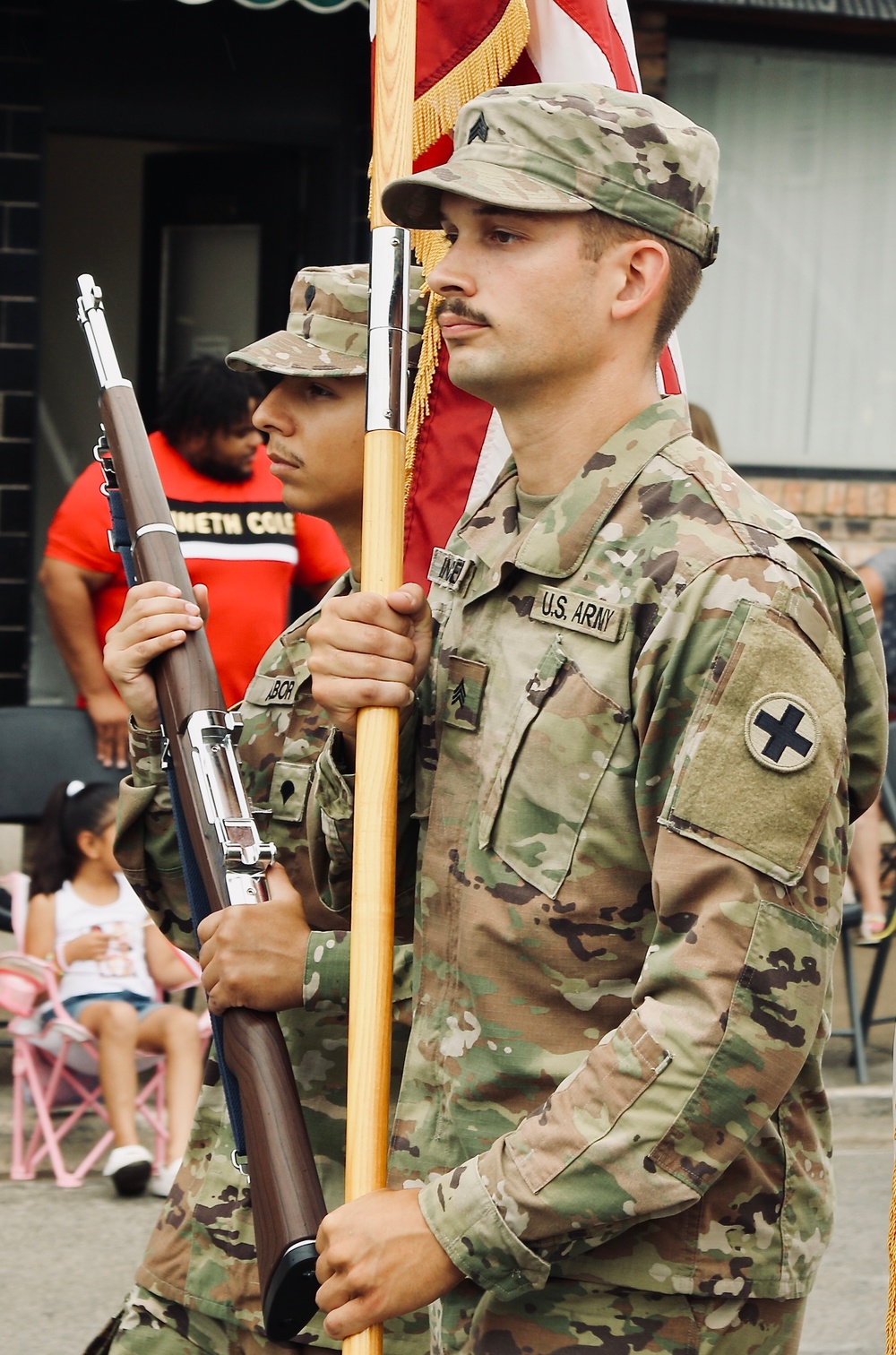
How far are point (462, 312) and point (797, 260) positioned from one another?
19.4 ft

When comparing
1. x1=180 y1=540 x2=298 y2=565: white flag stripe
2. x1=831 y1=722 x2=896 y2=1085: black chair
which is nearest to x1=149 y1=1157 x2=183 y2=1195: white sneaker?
x1=180 y1=540 x2=298 y2=565: white flag stripe

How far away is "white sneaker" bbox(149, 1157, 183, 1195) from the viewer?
15.6ft

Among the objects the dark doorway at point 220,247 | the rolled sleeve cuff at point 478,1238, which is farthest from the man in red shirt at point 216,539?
the rolled sleeve cuff at point 478,1238

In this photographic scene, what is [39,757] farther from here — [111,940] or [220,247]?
[220,247]

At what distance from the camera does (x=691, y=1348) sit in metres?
1.67

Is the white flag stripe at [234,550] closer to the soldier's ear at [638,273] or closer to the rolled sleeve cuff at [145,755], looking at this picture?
the rolled sleeve cuff at [145,755]

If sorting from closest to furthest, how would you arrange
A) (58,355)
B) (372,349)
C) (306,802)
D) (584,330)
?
(584,330), (372,349), (306,802), (58,355)

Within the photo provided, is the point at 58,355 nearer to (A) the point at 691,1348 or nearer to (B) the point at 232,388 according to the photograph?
(B) the point at 232,388

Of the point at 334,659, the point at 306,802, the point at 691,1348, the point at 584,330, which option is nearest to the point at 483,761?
the point at 334,659

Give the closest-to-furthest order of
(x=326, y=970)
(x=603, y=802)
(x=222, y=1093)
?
1. (x=603, y=802)
2. (x=326, y=970)
3. (x=222, y=1093)

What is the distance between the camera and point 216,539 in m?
5.38

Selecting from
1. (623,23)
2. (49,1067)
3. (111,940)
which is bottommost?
(49,1067)

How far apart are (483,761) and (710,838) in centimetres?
32

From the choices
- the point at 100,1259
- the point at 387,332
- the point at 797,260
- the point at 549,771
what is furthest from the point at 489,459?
the point at 797,260
